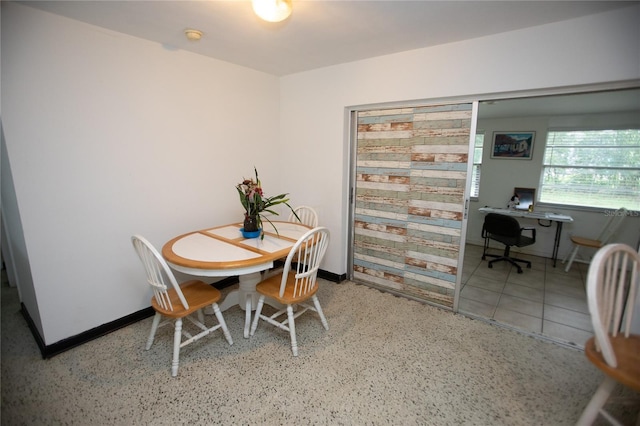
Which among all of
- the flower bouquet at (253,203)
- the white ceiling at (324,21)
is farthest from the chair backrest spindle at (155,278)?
the white ceiling at (324,21)

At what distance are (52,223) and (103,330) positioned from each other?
0.94 metres

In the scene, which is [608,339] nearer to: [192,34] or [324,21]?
[324,21]

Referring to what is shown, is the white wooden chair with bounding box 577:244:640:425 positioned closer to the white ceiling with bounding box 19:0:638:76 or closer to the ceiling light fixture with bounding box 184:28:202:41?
the white ceiling with bounding box 19:0:638:76

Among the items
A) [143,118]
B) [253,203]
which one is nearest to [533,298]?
[253,203]

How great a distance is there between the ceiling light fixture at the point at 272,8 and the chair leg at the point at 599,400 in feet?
7.90

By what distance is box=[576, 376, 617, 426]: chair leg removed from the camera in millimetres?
1252

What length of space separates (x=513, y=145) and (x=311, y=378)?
15.2ft

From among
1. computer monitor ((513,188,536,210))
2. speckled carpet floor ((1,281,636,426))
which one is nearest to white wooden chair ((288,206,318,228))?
speckled carpet floor ((1,281,636,426))

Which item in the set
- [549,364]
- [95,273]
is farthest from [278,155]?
[549,364]

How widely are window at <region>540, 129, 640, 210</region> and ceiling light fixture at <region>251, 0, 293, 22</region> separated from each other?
456cm

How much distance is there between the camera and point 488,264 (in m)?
3.83

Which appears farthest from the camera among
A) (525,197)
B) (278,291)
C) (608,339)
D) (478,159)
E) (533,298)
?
(478,159)

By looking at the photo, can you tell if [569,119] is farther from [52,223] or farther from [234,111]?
[52,223]

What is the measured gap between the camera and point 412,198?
272 cm
